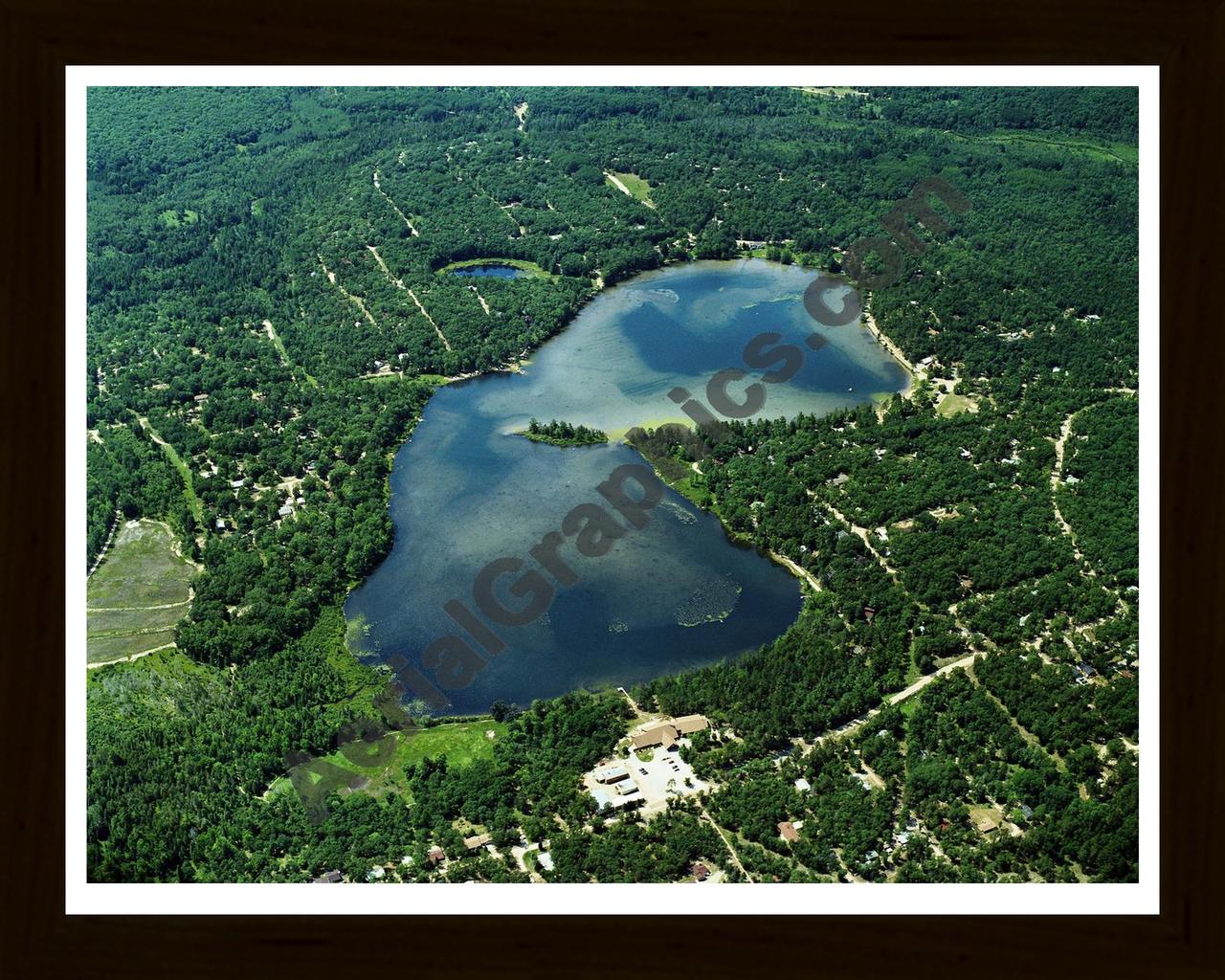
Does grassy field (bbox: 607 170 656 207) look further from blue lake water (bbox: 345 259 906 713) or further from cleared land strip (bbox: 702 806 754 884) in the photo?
cleared land strip (bbox: 702 806 754 884)

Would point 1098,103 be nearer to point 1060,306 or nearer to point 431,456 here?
point 1060,306

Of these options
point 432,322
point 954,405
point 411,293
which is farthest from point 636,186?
point 954,405

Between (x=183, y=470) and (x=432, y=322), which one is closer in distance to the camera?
(x=183, y=470)
